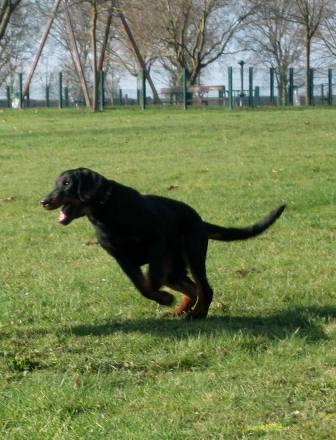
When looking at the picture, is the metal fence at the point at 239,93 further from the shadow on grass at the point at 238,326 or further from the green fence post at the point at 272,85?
the shadow on grass at the point at 238,326

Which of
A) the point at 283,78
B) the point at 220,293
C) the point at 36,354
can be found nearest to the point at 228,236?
the point at 220,293

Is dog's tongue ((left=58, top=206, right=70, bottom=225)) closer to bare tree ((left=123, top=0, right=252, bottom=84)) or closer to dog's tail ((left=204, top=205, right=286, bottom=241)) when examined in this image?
dog's tail ((left=204, top=205, right=286, bottom=241))

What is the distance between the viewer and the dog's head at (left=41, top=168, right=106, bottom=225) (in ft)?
22.0

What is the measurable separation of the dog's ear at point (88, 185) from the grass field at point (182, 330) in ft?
3.13

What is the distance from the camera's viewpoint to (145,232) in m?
6.68

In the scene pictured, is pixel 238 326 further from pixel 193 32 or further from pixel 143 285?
pixel 193 32

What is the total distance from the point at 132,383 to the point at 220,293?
2.53 metres

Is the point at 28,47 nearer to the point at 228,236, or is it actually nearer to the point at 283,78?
the point at 283,78

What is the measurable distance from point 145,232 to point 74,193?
2.04ft

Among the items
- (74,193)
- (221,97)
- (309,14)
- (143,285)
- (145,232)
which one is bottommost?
(143,285)

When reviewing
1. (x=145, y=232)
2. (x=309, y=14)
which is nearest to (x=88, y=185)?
(x=145, y=232)

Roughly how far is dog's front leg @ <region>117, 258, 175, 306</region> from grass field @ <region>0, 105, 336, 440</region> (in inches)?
7.2

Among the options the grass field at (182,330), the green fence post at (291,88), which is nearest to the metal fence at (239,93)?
A: the green fence post at (291,88)

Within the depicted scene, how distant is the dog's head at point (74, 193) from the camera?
6.72 metres
